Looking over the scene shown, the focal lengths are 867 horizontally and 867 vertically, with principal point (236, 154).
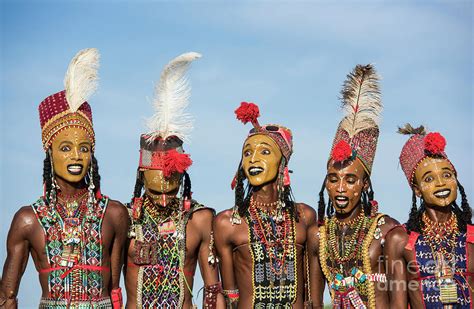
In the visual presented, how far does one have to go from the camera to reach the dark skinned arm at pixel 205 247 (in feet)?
37.2

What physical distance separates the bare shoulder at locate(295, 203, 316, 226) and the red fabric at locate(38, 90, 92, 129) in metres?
2.99

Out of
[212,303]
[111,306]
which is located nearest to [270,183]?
[212,303]

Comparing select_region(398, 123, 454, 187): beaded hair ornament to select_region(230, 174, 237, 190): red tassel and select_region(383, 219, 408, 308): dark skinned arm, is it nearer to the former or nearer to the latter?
select_region(383, 219, 408, 308): dark skinned arm

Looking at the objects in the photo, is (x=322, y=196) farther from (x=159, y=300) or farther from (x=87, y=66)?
(x=87, y=66)

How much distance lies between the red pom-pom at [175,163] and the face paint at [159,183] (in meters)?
0.14

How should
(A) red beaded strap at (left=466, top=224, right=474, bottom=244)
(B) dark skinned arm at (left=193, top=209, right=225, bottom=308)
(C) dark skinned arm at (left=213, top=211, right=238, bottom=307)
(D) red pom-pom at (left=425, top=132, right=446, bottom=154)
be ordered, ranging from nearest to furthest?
(A) red beaded strap at (left=466, top=224, right=474, bottom=244)
(D) red pom-pom at (left=425, top=132, right=446, bottom=154)
(C) dark skinned arm at (left=213, top=211, right=238, bottom=307)
(B) dark skinned arm at (left=193, top=209, right=225, bottom=308)

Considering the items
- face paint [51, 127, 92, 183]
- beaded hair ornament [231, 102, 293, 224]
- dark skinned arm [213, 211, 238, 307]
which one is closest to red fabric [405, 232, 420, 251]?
beaded hair ornament [231, 102, 293, 224]

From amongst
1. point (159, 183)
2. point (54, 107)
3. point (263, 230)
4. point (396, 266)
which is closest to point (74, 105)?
point (54, 107)

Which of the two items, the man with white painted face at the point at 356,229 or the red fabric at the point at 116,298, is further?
the man with white painted face at the point at 356,229

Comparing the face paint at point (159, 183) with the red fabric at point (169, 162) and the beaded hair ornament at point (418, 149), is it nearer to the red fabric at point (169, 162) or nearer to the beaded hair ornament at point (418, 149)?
the red fabric at point (169, 162)

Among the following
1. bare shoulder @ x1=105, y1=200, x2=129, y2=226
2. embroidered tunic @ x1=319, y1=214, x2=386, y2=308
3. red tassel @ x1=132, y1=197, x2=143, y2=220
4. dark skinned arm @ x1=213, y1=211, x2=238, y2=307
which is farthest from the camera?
red tassel @ x1=132, y1=197, x2=143, y2=220

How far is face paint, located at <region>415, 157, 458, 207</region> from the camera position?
1039 centimetres

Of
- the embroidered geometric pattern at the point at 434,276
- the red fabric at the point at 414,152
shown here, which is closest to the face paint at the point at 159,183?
the red fabric at the point at 414,152

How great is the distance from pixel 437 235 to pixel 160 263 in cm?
357
